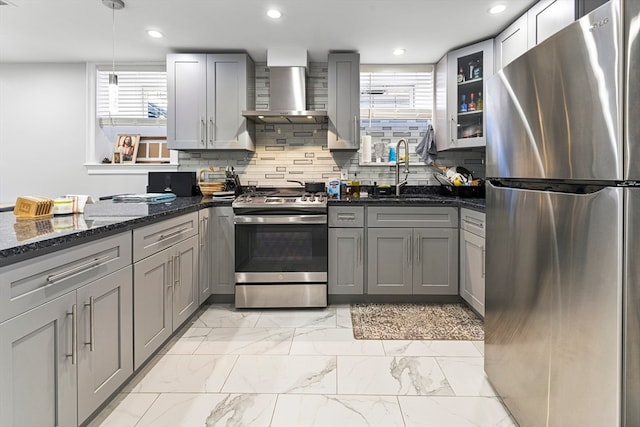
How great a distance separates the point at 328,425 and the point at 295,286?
1529mm

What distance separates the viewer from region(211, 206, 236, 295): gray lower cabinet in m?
3.19

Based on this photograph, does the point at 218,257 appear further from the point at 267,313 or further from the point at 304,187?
the point at 304,187

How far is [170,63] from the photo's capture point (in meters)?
3.51

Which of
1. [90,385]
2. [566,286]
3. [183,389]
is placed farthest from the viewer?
[183,389]

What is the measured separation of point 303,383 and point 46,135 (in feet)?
12.3

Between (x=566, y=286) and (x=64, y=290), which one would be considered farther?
(x=64, y=290)

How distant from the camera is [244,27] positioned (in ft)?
9.88

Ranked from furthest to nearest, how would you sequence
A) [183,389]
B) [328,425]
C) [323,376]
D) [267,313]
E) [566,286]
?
[267,313]
[323,376]
[183,389]
[328,425]
[566,286]

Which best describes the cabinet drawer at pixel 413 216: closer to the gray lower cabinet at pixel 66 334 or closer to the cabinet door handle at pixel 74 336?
the gray lower cabinet at pixel 66 334

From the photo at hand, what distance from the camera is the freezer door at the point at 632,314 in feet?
3.25

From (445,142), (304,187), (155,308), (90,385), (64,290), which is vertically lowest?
(90,385)

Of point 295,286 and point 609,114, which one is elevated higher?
point 609,114

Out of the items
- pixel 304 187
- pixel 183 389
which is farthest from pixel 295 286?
pixel 183 389

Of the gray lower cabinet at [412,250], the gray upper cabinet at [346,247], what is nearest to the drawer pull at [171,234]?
the gray upper cabinet at [346,247]
